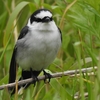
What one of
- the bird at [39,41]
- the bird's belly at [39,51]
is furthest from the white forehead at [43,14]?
the bird's belly at [39,51]

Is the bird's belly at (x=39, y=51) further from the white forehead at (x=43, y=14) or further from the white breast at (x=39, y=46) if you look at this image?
the white forehead at (x=43, y=14)

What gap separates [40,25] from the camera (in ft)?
8.45

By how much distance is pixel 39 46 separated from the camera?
8.46 feet

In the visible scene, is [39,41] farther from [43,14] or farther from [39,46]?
[43,14]

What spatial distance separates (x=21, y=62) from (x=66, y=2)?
50 cm

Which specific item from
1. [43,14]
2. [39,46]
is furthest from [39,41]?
[43,14]

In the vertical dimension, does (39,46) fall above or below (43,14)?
below

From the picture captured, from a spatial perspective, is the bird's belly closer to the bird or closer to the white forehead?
the bird

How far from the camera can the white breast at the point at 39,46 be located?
8.49 feet

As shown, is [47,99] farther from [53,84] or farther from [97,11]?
[97,11]

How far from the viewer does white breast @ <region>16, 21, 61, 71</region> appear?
259 cm

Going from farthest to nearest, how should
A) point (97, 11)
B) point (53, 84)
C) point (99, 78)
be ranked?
point (53, 84), point (97, 11), point (99, 78)

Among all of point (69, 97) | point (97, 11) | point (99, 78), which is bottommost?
point (69, 97)

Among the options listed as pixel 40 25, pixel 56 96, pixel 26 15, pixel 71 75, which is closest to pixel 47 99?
pixel 56 96
